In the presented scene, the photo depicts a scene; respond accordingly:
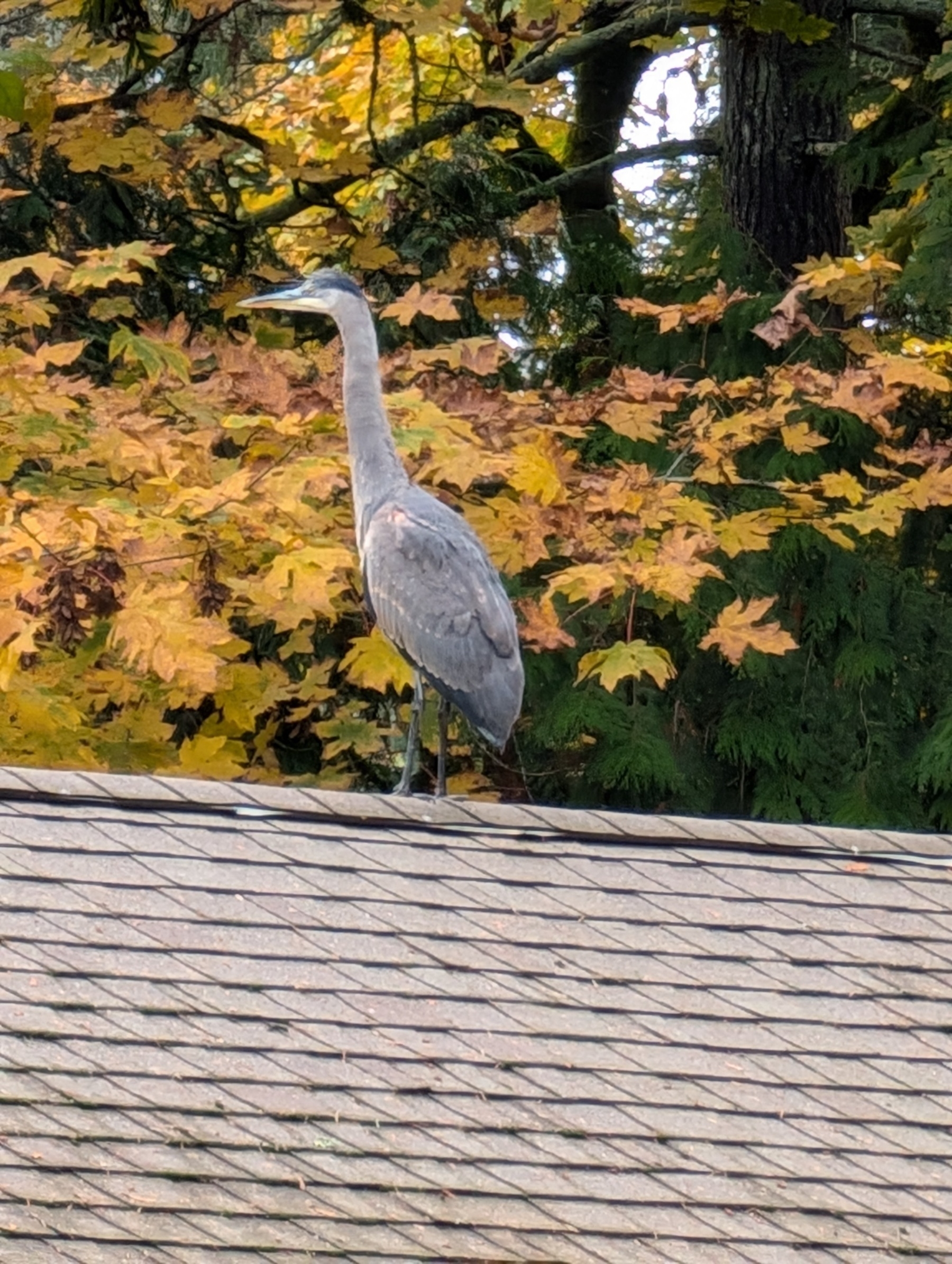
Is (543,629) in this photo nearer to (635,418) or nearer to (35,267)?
(635,418)

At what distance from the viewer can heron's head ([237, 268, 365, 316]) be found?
699cm

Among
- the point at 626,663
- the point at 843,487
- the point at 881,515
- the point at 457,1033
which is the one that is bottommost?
the point at 457,1033

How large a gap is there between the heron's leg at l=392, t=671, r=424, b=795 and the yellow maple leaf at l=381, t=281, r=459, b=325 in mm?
1440

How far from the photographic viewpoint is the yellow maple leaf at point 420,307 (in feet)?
23.9

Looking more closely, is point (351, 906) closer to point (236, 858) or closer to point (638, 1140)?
point (236, 858)

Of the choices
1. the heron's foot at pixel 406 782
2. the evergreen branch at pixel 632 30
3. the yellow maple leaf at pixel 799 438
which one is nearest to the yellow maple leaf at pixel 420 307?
the yellow maple leaf at pixel 799 438

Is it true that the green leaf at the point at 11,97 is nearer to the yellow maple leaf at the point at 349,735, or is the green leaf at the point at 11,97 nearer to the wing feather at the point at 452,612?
the wing feather at the point at 452,612

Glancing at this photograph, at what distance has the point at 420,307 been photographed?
731cm

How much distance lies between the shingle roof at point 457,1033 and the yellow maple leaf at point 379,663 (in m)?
1.66

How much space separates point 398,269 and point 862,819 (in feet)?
11.0

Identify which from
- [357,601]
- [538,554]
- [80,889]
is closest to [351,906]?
[80,889]

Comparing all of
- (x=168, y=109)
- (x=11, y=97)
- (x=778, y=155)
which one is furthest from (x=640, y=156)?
(x=11, y=97)

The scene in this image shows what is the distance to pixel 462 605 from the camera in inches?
247

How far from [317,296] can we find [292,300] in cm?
18
